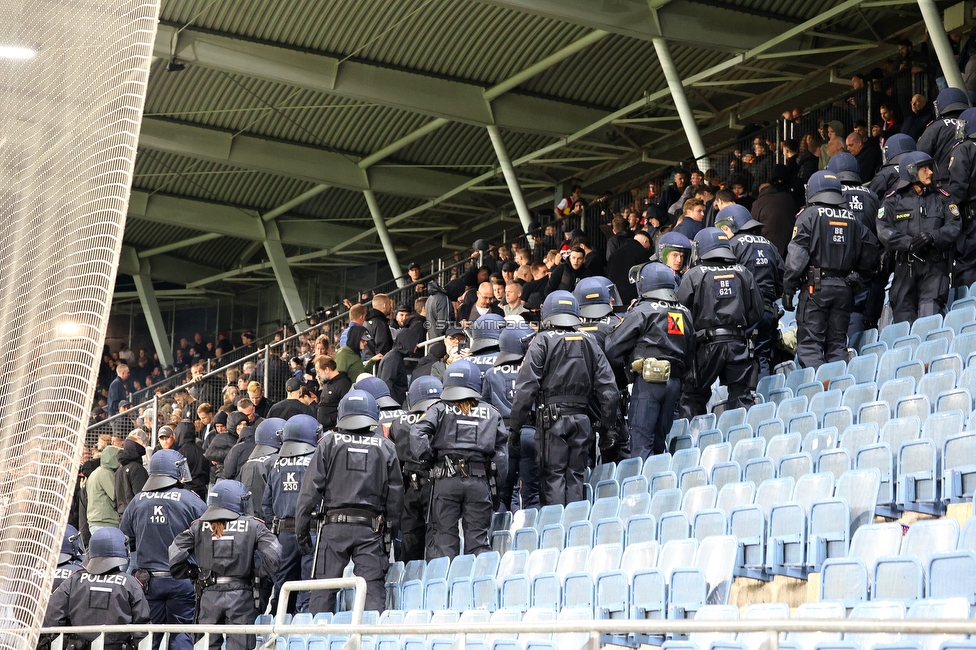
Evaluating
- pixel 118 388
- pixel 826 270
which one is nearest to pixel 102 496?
pixel 826 270

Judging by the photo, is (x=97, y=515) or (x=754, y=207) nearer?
(x=754, y=207)

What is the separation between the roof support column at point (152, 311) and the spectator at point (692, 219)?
73.9ft

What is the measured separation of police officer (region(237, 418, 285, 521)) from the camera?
12.0 meters

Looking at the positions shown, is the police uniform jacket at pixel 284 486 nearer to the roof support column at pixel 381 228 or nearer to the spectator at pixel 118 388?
the roof support column at pixel 381 228

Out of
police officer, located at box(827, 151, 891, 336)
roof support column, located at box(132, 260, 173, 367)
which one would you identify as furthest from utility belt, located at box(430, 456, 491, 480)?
roof support column, located at box(132, 260, 173, 367)

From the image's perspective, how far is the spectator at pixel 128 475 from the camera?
15.2m

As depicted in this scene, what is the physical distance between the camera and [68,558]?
38.4ft

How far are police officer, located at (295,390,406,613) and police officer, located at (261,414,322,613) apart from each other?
682 millimetres

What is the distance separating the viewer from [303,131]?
24969mm

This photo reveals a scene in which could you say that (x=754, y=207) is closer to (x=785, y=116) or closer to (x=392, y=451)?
(x=785, y=116)

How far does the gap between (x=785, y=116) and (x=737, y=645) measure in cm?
1209

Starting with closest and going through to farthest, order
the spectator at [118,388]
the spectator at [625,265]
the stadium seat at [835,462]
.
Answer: the stadium seat at [835,462], the spectator at [625,265], the spectator at [118,388]

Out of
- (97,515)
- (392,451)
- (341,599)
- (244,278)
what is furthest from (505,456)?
(244,278)

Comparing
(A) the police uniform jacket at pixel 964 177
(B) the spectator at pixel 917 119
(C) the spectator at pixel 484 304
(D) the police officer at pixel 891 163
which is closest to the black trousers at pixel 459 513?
(C) the spectator at pixel 484 304
